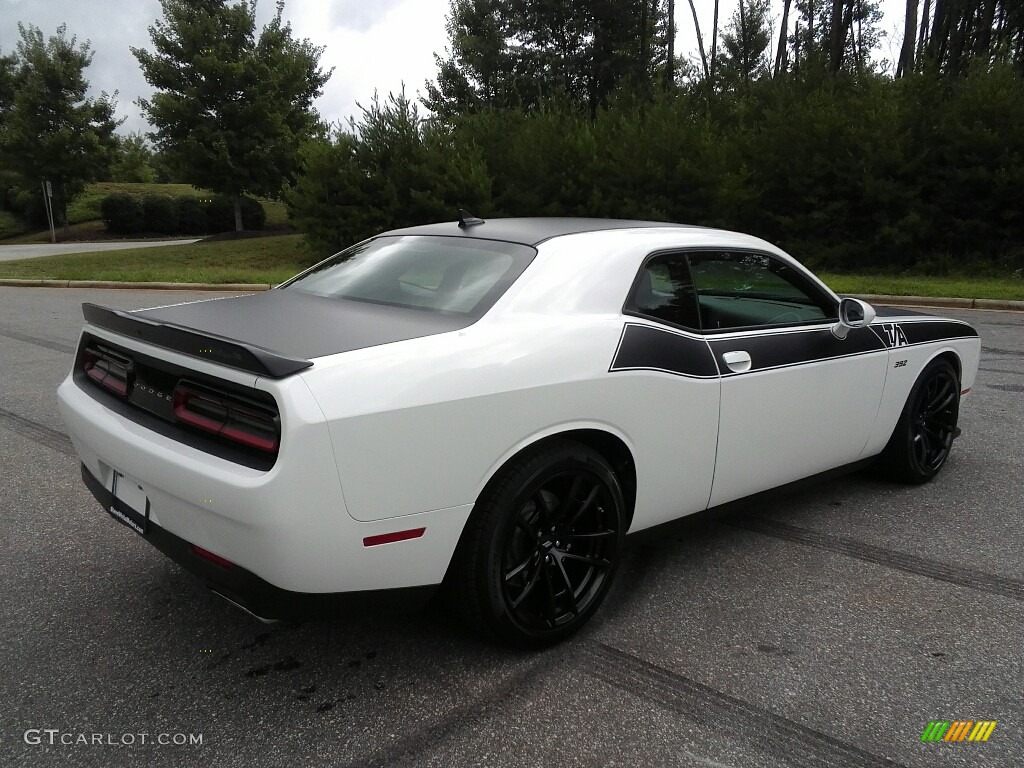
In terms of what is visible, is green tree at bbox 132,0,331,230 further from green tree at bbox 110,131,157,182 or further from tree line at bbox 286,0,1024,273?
green tree at bbox 110,131,157,182

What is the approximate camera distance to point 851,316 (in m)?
3.88

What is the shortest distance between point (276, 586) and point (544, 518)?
885 mm

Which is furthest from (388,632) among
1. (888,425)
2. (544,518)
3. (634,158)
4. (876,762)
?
(634,158)

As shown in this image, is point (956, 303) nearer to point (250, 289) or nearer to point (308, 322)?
point (250, 289)

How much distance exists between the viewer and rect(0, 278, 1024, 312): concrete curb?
499 inches

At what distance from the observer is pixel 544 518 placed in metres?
2.78

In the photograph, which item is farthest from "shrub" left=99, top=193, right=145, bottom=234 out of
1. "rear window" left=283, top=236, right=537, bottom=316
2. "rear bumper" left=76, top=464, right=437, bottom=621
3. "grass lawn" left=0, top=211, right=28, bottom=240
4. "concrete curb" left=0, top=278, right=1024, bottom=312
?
"rear bumper" left=76, top=464, right=437, bottom=621

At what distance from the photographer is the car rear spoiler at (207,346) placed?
2295mm

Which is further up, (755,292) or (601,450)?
(755,292)

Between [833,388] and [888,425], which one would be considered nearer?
[833,388]

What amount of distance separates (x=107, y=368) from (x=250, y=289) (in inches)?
501

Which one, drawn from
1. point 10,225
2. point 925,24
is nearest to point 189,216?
point 10,225

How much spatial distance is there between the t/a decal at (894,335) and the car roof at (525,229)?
1.23m

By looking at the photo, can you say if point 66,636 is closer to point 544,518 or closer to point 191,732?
point 191,732
